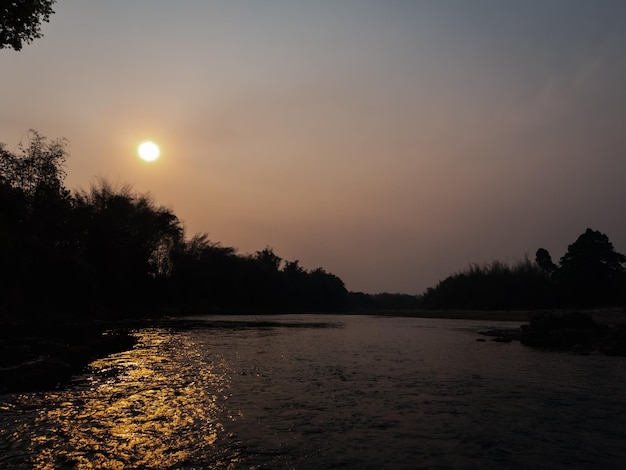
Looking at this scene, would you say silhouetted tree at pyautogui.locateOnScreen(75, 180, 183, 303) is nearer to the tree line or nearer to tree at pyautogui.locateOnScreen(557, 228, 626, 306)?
the tree line

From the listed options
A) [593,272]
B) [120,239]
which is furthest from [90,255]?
[593,272]

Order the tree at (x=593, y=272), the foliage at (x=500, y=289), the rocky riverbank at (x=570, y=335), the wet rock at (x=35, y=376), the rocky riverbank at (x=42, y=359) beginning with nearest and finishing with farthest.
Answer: the wet rock at (x=35, y=376)
the rocky riverbank at (x=42, y=359)
the rocky riverbank at (x=570, y=335)
the tree at (x=593, y=272)
the foliage at (x=500, y=289)

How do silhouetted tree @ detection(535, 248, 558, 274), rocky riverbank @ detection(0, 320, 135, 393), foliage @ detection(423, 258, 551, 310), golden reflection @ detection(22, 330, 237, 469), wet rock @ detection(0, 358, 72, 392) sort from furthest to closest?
1. silhouetted tree @ detection(535, 248, 558, 274)
2. foliage @ detection(423, 258, 551, 310)
3. rocky riverbank @ detection(0, 320, 135, 393)
4. wet rock @ detection(0, 358, 72, 392)
5. golden reflection @ detection(22, 330, 237, 469)

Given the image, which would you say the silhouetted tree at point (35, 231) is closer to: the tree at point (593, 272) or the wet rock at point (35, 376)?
the wet rock at point (35, 376)

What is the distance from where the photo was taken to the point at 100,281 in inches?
2544

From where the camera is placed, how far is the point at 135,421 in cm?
1088

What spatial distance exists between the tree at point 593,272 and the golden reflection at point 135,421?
256 ft

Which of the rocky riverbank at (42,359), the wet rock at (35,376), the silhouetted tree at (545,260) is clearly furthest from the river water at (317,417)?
the silhouetted tree at (545,260)

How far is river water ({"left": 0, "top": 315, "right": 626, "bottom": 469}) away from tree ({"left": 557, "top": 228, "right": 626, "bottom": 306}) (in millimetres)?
65082

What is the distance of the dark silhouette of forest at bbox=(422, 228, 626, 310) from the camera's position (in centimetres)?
7750

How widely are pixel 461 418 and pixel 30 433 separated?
10.4 meters

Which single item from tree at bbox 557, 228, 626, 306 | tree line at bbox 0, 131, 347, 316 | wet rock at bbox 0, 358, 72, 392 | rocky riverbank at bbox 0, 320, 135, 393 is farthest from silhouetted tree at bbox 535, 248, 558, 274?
wet rock at bbox 0, 358, 72, 392

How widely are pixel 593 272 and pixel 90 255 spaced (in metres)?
81.7

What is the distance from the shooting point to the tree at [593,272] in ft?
253
